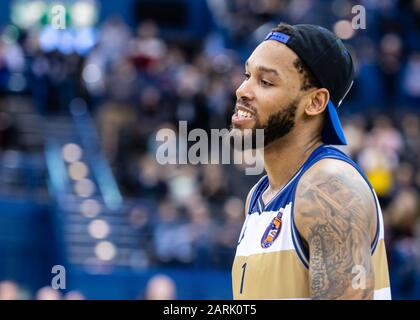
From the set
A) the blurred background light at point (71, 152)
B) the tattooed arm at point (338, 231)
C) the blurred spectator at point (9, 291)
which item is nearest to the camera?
the tattooed arm at point (338, 231)

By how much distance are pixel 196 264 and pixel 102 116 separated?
164 inches

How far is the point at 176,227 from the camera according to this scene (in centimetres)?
1580

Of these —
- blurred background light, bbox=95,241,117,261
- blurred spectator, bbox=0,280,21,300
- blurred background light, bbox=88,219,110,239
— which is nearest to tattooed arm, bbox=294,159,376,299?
blurred spectator, bbox=0,280,21,300

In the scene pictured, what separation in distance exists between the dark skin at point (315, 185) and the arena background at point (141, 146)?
819 centimetres

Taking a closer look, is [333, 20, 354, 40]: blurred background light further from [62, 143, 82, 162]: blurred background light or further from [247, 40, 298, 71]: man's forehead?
[247, 40, 298, 71]: man's forehead

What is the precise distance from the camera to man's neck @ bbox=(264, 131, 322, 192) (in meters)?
4.74

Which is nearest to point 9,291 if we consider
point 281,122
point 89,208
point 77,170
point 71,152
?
point 89,208

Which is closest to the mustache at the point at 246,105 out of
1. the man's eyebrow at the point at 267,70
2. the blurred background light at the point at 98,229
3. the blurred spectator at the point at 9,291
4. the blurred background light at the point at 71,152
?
the man's eyebrow at the point at 267,70

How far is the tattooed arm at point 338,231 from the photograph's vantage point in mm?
4141

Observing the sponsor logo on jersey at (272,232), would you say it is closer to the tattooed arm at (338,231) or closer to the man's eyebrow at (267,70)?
the tattooed arm at (338,231)

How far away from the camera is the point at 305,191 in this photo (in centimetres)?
439
